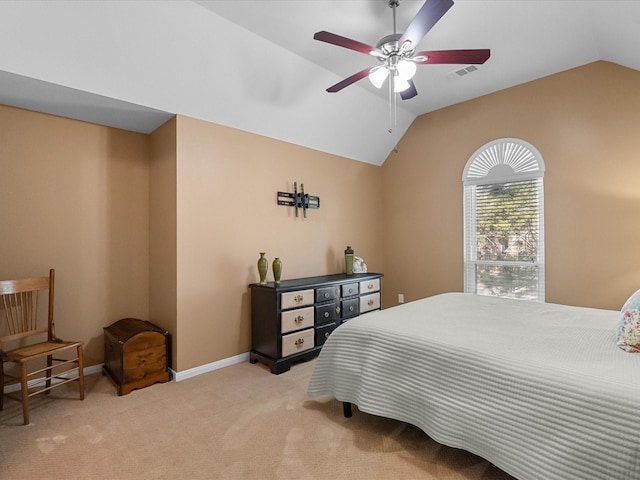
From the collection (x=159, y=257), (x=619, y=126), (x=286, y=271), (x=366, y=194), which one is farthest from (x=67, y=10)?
(x=619, y=126)

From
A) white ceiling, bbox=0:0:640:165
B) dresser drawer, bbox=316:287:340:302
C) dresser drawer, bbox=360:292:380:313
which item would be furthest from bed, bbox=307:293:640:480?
white ceiling, bbox=0:0:640:165

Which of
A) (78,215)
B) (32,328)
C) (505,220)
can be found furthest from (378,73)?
(32,328)

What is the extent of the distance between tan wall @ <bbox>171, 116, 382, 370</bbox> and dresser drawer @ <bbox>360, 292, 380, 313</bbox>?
2.21 ft

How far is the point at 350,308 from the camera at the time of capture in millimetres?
3824

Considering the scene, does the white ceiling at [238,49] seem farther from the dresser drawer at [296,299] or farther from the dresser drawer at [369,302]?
the dresser drawer at [369,302]

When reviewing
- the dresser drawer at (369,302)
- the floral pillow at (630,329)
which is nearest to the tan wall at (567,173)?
the dresser drawer at (369,302)

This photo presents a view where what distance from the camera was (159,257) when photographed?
3326mm

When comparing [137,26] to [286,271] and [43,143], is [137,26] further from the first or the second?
[286,271]

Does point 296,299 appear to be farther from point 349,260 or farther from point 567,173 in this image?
point 567,173

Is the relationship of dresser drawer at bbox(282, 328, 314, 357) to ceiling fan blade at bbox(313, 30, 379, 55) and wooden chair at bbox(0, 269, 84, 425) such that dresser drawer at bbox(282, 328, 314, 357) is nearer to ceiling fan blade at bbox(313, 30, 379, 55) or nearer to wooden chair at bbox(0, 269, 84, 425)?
wooden chair at bbox(0, 269, 84, 425)

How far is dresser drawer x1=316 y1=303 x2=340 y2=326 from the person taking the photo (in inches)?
137

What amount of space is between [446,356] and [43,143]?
365 centimetres

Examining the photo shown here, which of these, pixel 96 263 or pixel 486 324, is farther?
pixel 96 263

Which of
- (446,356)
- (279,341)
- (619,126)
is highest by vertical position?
(619,126)
